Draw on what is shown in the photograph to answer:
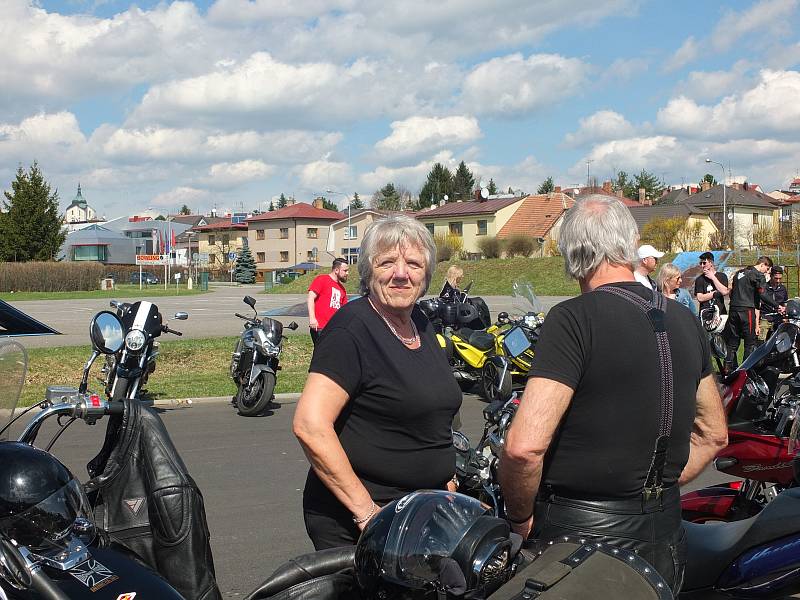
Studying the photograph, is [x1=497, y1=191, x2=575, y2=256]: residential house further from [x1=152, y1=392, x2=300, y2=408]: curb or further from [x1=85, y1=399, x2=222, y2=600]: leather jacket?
[x1=85, y1=399, x2=222, y2=600]: leather jacket

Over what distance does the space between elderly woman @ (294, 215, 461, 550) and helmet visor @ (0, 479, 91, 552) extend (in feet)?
2.47

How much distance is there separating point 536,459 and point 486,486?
69.6 inches

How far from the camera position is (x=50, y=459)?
2.26m

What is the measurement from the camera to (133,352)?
864 cm


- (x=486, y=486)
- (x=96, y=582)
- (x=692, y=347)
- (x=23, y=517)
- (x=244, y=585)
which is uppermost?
(x=692, y=347)

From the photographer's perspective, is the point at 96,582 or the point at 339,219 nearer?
the point at 96,582

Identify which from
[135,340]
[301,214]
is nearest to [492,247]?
[301,214]

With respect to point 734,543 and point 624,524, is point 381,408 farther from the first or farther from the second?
point 734,543

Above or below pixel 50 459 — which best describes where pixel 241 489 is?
below

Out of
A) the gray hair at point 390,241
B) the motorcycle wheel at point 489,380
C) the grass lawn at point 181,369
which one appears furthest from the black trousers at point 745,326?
the gray hair at point 390,241

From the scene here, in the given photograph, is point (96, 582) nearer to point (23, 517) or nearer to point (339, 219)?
point (23, 517)

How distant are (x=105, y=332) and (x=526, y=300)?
5405 mm

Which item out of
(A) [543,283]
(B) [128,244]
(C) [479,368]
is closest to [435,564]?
(C) [479,368]

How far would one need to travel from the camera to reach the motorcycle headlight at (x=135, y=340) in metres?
8.59
